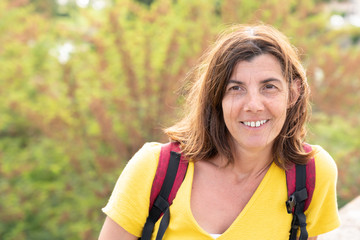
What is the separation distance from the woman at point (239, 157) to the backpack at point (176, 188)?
0.9 inches

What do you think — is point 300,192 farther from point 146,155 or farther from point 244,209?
point 146,155

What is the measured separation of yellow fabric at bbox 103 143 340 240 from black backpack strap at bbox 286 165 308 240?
0.02 m

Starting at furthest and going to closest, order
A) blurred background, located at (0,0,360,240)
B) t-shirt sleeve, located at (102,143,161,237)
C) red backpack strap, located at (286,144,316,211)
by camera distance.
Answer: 1. blurred background, located at (0,0,360,240)
2. red backpack strap, located at (286,144,316,211)
3. t-shirt sleeve, located at (102,143,161,237)

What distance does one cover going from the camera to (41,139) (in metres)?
5.95

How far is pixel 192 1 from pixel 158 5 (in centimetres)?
46

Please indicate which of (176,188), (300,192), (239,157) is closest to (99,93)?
(239,157)

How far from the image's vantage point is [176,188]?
1696 mm

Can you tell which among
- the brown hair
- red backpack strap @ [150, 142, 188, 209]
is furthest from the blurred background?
red backpack strap @ [150, 142, 188, 209]

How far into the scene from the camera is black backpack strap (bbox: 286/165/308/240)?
68.6 inches

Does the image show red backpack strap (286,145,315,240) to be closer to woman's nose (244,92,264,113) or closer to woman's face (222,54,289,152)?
woman's face (222,54,289,152)

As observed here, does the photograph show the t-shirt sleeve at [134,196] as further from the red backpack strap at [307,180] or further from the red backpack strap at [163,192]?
the red backpack strap at [307,180]

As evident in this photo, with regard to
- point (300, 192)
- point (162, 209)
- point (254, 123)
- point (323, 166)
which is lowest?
point (162, 209)

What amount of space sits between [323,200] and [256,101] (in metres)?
0.51

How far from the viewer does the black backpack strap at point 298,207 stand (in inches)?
68.6
